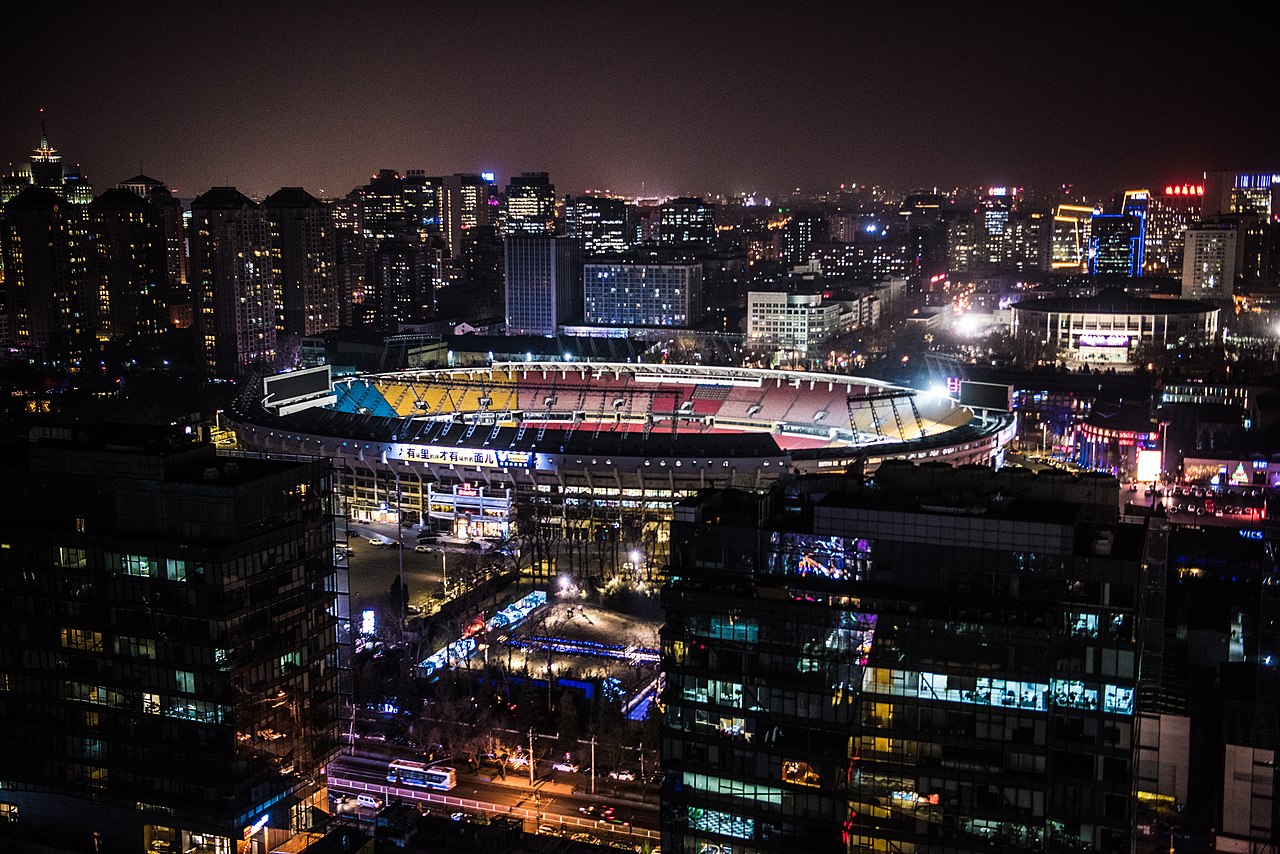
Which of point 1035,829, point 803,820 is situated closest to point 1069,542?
point 1035,829

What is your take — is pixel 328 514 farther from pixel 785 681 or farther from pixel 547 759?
pixel 785 681

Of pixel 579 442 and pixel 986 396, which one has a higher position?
pixel 986 396

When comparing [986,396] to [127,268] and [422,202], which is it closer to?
[127,268]

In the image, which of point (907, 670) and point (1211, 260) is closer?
point (907, 670)

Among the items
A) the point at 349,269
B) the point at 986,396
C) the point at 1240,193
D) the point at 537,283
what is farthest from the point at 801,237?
the point at 986,396

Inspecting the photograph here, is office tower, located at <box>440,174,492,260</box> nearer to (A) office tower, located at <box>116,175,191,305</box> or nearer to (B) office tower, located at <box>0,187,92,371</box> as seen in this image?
(A) office tower, located at <box>116,175,191,305</box>

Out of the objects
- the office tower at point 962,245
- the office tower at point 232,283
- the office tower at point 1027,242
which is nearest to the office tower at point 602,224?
the office tower at point 232,283
